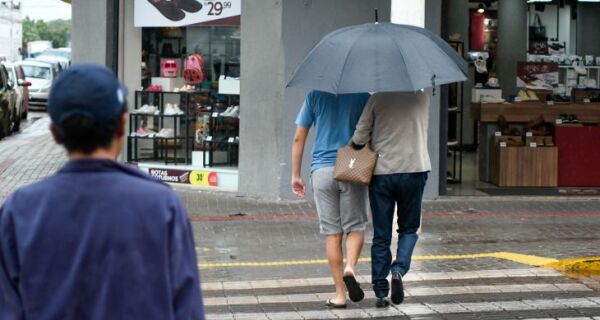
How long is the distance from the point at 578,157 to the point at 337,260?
827 centimetres

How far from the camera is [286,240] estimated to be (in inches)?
450

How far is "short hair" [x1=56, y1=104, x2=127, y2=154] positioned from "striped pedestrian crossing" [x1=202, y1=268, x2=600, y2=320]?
181 inches

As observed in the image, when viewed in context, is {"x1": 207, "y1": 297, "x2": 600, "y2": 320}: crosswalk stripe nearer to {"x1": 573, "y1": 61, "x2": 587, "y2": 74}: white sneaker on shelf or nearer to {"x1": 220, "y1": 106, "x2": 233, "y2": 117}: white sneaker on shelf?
{"x1": 220, "y1": 106, "x2": 233, "y2": 117}: white sneaker on shelf

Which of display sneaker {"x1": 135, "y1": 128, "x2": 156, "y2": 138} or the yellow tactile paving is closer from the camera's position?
the yellow tactile paving

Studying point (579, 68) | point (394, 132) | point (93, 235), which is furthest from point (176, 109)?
point (93, 235)

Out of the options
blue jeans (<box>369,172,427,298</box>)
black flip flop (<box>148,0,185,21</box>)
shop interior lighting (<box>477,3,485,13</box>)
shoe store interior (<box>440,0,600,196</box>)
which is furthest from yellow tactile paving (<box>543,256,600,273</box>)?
shop interior lighting (<box>477,3,485,13</box>)

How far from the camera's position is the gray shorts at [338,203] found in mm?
7828

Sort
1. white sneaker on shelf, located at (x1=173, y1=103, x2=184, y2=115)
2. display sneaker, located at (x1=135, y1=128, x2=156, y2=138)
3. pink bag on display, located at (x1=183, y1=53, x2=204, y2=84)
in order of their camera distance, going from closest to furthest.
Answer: pink bag on display, located at (x1=183, y1=53, x2=204, y2=84)
white sneaker on shelf, located at (x1=173, y1=103, x2=184, y2=115)
display sneaker, located at (x1=135, y1=128, x2=156, y2=138)

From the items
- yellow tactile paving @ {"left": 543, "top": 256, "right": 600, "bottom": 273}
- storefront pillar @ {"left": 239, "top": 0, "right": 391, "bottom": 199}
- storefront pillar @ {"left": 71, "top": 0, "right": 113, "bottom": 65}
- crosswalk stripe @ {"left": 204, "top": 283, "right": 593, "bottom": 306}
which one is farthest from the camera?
storefront pillar @ {"left": 71, "top": 0, "right": 113, "bottom": 65}

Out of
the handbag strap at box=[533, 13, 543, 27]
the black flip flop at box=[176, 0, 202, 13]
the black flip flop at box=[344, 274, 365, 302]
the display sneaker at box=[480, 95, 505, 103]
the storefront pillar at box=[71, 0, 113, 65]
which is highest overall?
the handbag strap at box=[533, 13, 543, 27]

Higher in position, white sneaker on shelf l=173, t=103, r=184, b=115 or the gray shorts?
white sneaker on shelf l=173, t=103, r=184, b=115

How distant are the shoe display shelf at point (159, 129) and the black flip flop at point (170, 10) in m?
1.07

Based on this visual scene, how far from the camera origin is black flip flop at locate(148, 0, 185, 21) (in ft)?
48.4

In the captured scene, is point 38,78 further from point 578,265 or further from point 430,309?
point 430,309
